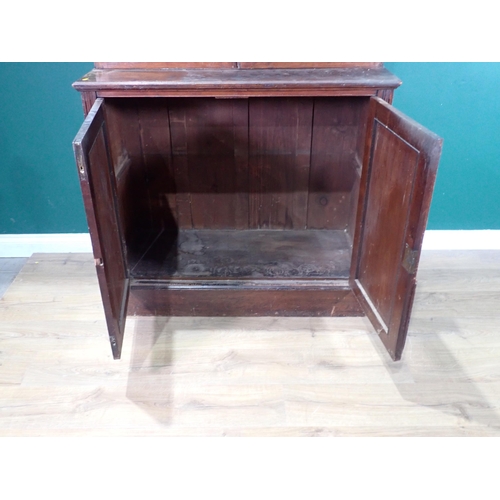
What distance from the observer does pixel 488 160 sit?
1.88 meters

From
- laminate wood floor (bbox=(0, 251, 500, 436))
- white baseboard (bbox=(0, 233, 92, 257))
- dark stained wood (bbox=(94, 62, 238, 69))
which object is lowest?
laminate wood floor (bbox=(0, 251, 500, 436))

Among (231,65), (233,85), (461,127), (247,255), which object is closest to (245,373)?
(247,255)

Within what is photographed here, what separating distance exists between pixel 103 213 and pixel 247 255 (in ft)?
2.15

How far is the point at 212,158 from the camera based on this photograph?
1770 millimetres

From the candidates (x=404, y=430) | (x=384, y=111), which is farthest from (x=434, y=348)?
(x=384, y=111)

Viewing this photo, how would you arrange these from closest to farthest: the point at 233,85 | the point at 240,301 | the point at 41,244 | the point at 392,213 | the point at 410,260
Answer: the point at 410,260
the point at 392,213
the point at 233,85
the point at 240,301
the point at 41,244

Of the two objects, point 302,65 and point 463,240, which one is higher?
point 302,65

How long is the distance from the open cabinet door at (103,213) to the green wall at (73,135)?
58 cm

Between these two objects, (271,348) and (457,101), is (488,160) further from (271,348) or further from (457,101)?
(271,348)

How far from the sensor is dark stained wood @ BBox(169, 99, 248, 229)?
1.69 metres

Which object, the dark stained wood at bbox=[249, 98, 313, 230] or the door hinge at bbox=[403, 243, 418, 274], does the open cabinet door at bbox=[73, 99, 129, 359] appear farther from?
the door hinge at bbox=[403, 243, 418, 274]

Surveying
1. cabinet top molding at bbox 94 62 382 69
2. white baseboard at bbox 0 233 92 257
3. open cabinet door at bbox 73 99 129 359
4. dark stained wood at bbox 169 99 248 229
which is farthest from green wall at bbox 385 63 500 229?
white baseboard at bbox 0 233 92 257

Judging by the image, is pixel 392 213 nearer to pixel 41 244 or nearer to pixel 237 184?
pixel 237 184

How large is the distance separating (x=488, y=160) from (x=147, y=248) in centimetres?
138
